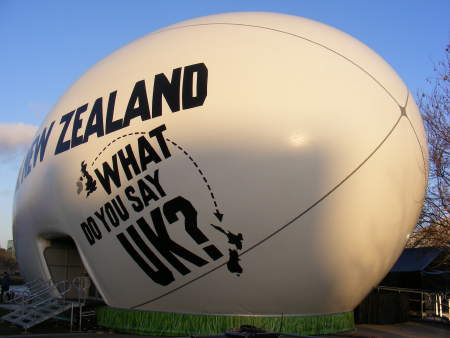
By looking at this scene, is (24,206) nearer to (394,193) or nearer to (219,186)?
(219,186)

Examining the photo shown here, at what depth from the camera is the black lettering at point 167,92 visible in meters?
8.74

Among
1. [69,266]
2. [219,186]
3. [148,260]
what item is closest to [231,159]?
[219,186]

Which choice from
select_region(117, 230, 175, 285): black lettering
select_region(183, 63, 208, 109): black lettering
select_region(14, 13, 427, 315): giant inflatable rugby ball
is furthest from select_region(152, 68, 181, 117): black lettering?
select_region(117, 230, 175, 285): black lettering

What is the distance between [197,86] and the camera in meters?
8.73

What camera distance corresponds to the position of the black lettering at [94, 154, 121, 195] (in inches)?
355

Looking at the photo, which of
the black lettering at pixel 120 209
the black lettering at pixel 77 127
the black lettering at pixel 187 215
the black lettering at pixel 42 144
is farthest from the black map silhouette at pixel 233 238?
the black lettering at pixel 42 144

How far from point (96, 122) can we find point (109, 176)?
A: 124 cm

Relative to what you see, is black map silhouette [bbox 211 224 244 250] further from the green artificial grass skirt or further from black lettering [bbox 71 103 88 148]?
black lettering [bbox 71 103 88 148]

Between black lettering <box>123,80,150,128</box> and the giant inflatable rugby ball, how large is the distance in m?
0.03

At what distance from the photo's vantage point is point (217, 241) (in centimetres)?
823

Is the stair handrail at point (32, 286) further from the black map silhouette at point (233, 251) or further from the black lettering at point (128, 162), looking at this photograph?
the black map silhouette at point (233, 251)

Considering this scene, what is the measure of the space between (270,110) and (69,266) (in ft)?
25.8

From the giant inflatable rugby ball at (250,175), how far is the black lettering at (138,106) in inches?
1.0

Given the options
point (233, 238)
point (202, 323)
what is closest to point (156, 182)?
point (233, 238)
